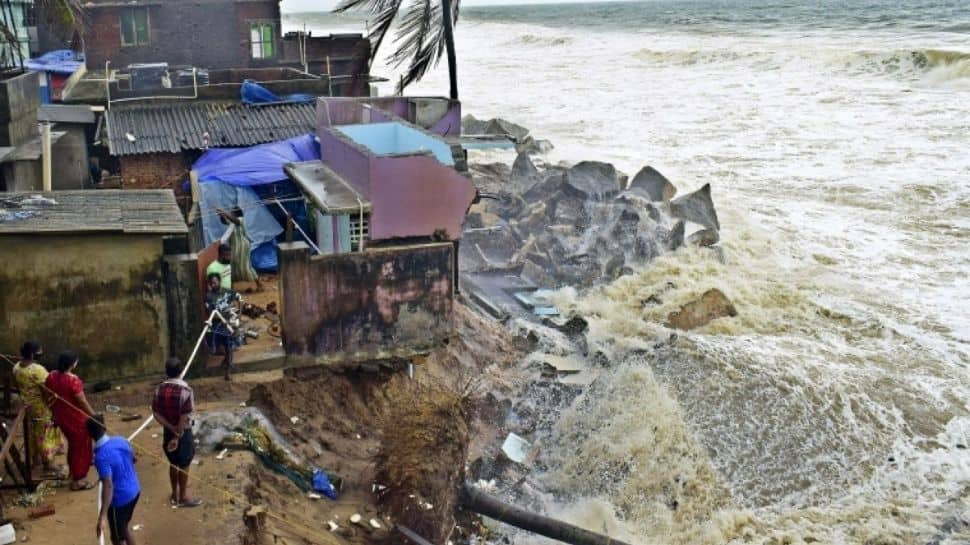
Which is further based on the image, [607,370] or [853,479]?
[607,370]

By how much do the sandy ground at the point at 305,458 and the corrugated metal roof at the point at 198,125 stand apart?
653cm

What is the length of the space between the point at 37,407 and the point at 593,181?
46.0ft

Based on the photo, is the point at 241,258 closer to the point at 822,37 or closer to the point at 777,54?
the point at 777,54

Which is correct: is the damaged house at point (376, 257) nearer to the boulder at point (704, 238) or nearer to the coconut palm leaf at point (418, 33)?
the coconut palm leaf at point (418, 33)

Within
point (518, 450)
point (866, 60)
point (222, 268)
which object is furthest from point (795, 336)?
point (866, 60)

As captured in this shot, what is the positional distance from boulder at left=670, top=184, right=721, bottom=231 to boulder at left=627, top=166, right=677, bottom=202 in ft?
2.33

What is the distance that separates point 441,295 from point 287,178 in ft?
13.7

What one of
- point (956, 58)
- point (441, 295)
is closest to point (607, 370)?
point (441, 295)

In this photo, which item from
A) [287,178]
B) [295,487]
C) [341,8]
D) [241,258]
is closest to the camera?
[295,487]

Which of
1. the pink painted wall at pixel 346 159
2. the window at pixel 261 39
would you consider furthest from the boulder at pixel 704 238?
the window at pixel 261 39

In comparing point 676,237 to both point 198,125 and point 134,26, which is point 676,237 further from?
point 134,26

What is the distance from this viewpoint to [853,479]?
405 inches

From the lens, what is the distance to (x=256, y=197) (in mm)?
13930

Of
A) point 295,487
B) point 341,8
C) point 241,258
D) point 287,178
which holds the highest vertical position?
point 341,8
